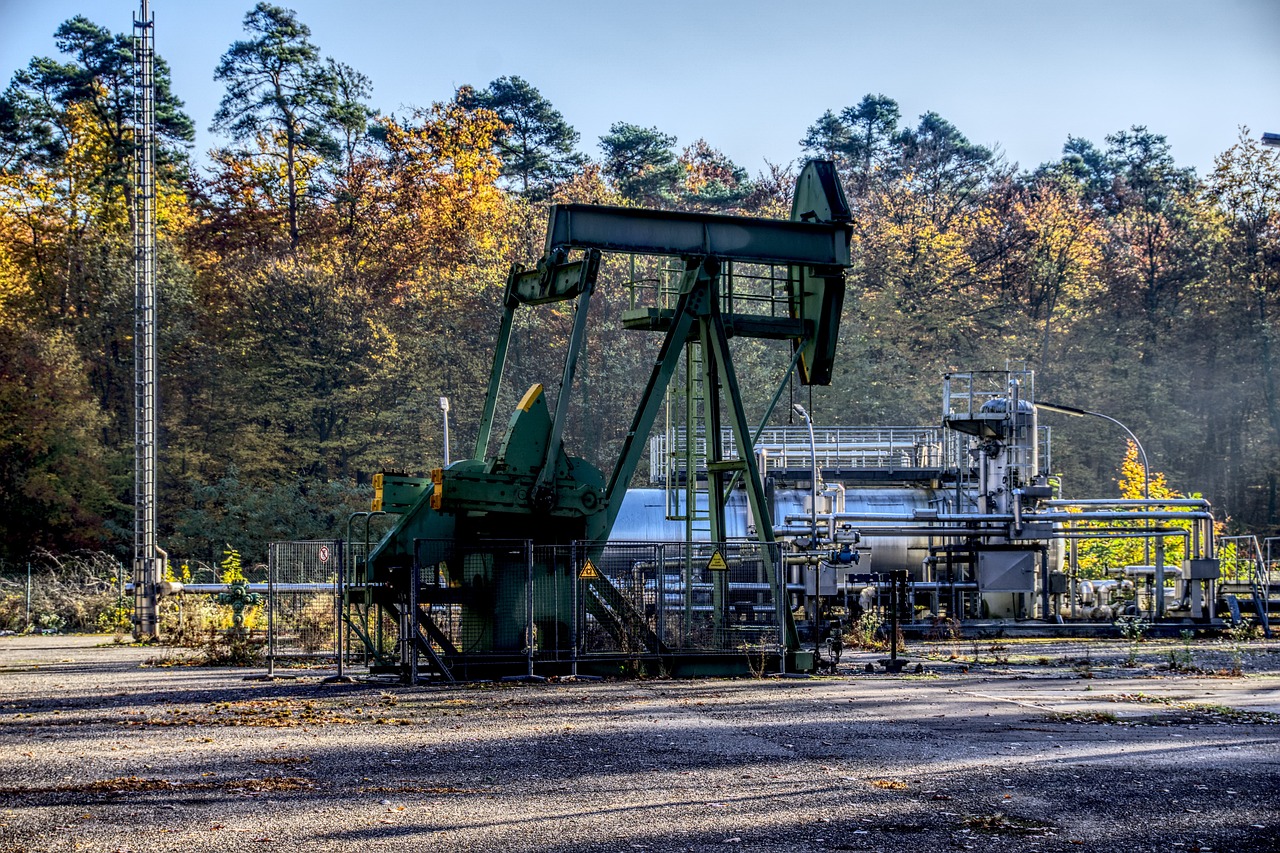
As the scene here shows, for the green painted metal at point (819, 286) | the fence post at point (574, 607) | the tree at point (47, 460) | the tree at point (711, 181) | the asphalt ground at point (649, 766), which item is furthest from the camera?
the tree at point (711, 181)

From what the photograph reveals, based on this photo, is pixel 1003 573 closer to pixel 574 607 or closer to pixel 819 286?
pixel 819 286

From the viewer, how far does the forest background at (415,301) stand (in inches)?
2309

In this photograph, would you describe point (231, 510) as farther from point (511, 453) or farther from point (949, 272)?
point (511, 453)

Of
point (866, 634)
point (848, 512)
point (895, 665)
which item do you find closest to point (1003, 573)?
point (848, 512)

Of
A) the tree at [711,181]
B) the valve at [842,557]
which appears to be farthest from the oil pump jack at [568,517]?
the tree at [711,181]

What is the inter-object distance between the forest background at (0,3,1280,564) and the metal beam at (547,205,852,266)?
37.9 metres

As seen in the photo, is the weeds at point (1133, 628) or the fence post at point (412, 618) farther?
the weeds at point (1133, 628)

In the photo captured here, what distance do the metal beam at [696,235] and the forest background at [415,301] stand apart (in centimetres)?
3790

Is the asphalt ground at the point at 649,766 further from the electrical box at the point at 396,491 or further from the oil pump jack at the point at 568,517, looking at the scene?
the electrical box at the point at 396,491

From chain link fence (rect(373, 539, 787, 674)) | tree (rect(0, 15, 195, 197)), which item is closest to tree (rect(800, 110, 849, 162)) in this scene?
tree (rect(0, 15, 195, 197))

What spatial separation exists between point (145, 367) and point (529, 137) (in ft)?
150

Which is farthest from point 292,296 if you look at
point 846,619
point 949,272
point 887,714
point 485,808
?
point 485,808

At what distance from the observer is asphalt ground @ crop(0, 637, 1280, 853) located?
892 cm

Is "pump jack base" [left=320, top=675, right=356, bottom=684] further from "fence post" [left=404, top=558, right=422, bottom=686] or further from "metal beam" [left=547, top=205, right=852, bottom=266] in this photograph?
"metal beam" [left=547, top=205, right=852, bottom=266]
